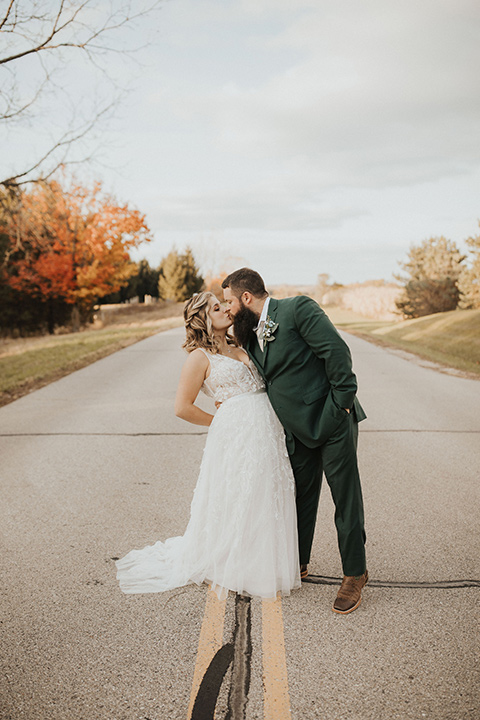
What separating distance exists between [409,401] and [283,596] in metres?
7.22

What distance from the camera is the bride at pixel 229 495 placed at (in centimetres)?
341

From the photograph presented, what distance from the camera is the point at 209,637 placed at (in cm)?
296

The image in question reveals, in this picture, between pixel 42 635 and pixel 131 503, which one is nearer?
pixel 42 635

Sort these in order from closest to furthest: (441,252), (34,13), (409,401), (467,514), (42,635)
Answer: (42,635)
(467,514)
(34,13)
(409,401)
(441,252)

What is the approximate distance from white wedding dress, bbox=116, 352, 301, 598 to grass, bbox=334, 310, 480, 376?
454 inches

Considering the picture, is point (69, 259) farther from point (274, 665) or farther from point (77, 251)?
point (274, 665)

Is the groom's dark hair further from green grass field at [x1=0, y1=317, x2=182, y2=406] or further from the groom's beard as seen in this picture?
green grass field at [x1=0, y1=317, x2=182, y2=406]

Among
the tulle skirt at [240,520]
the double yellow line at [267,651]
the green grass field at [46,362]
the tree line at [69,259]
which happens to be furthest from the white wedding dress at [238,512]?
the tree line at [69,259]

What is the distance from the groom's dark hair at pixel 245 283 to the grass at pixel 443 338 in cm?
1167

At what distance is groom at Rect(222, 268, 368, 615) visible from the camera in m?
3.25

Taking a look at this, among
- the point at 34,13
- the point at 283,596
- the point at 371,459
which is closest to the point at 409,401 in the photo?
the point at 371,459

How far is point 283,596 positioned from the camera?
3.44 metres

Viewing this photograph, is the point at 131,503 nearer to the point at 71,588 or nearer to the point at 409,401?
the point at 71,588

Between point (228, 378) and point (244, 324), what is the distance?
1.40 feet
